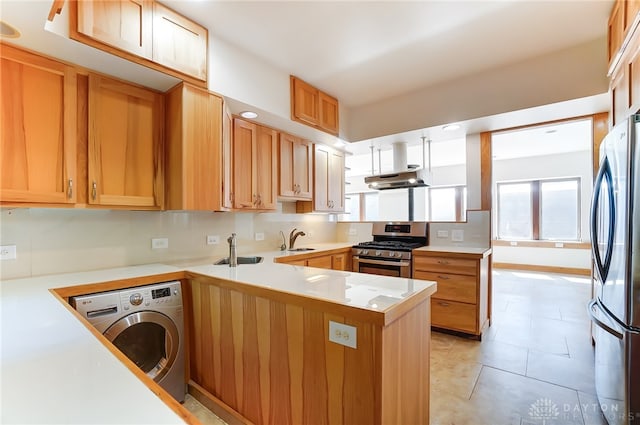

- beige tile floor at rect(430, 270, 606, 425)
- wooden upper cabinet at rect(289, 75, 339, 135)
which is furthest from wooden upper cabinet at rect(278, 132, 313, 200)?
beige tile floor at rect(430, 270, 606, 425)

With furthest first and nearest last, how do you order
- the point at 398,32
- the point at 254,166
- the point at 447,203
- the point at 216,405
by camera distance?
the point at 447,203 < the point at 254,166 < the point at 398,32 < the point at 216,405

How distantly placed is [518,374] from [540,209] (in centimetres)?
590

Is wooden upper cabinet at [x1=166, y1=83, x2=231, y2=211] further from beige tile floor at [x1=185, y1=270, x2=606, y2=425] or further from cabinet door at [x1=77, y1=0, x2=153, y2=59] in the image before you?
beige tile floor at [x1=185, y1=270, x2=606, y2=425]

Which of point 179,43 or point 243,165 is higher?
point 179,43

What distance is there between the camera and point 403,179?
12.0ft

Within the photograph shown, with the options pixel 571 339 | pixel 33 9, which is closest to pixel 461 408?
pixel 571 339

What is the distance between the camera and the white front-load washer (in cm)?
168

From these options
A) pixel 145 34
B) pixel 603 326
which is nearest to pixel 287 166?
pixel 145 34

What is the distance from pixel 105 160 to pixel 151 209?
0.44 metres

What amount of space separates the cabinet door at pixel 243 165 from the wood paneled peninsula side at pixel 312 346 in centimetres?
95

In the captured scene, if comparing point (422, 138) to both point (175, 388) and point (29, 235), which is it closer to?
point (175, 388)

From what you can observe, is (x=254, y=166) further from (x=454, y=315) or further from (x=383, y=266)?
(x=454, y=315)

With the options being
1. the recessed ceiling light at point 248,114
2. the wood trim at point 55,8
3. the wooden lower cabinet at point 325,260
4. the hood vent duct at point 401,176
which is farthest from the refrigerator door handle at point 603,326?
the wood trim at point 55,8

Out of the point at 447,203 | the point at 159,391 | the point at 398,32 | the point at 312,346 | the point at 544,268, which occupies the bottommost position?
the point at 544,268
